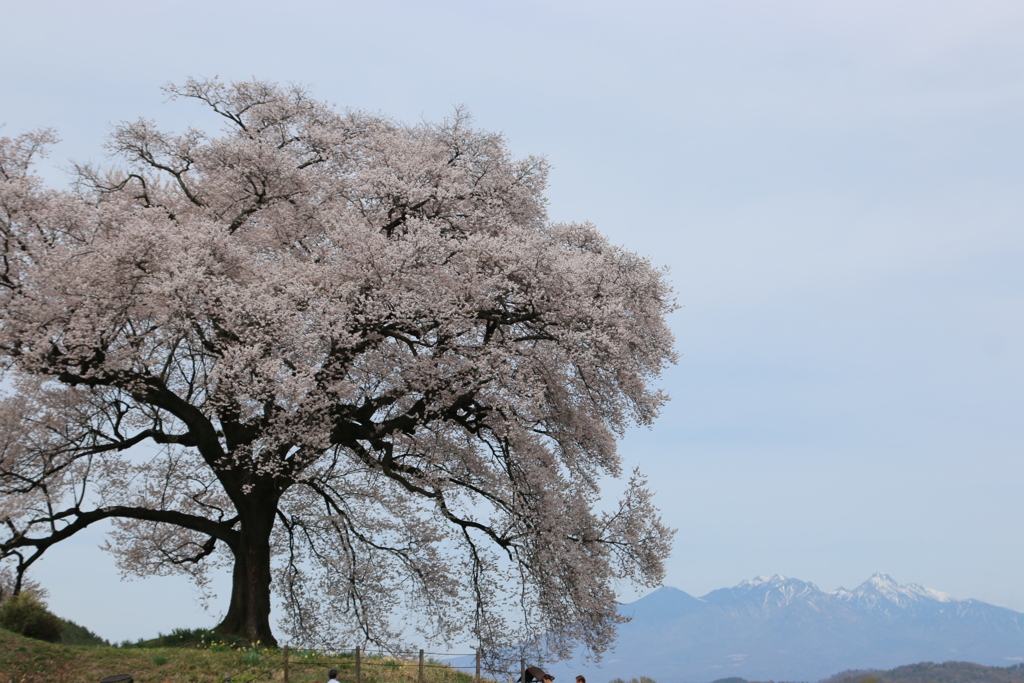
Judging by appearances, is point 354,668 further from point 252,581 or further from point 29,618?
point 29,618

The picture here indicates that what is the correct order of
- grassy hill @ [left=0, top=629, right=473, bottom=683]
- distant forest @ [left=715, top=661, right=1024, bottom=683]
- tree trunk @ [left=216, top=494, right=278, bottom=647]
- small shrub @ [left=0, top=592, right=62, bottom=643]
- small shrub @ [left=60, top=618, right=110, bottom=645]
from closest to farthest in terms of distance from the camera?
grassy hill @ [left=0, top=629, right=473, bottom=683] → small shrub @ [left=0, top=592, right=62, bottom=643] → tree trunk @ [left=216, top=494, right=278, bottom=647] → small shrub @ [left=60, top=618, right=110, bottom=645] → distant forest @ [left=715, top=661, right=1024, bottom=683]

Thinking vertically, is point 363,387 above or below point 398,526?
above

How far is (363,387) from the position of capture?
21016 mm

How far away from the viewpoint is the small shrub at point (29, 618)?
1994cm

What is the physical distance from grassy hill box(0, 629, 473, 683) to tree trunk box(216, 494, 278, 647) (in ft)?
4.61

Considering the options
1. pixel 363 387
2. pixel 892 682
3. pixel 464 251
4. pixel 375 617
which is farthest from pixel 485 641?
pixel 892 682

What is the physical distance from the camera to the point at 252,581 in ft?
70.3

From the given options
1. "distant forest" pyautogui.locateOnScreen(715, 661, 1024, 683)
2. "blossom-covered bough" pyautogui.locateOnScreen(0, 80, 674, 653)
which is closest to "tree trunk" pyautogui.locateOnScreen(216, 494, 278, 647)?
"blossom-covered bough" pyautogui.locateOnScreen(0, 80, 674, 653)

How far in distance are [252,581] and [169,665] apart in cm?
363

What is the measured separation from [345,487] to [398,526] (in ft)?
6.93

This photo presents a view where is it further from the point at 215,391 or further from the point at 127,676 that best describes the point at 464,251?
the point at 127,676

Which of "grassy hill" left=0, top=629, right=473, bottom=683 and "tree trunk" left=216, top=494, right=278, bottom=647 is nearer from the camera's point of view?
"grassy hill" left=0, top=629, right=473, bottom=683

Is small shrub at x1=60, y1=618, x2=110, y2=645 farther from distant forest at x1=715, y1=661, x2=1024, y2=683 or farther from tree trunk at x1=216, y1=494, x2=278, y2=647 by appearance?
distant forest at x1=715, y1=661, x2=1024, y2=683

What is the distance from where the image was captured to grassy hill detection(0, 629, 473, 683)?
1745 cm
